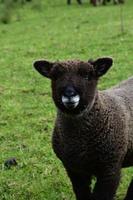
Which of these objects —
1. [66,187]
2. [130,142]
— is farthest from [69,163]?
[66,187]

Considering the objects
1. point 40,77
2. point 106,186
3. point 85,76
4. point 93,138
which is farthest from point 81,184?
point 40,77

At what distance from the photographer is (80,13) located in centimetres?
2183

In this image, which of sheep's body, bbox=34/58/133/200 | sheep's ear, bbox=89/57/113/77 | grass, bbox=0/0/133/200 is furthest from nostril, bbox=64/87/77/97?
grass, bbox=0/0/133/200

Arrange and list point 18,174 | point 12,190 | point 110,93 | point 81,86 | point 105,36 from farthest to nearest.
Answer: point 105,36, point 18,174, point 12,190, point 110,93, point 81,86

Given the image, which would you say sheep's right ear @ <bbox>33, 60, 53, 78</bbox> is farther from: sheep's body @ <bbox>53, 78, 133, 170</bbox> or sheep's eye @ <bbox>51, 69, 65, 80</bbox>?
sheep's body @ <bbox>53, 78, 133, 170</bbox>

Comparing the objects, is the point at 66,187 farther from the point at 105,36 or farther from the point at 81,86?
the point at 105,36

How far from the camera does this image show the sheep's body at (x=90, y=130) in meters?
4.58

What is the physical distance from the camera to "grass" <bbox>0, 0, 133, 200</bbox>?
247 inches

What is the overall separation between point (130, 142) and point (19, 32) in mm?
13601

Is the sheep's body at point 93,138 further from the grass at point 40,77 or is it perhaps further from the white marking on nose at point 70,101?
the grass at point 40,77

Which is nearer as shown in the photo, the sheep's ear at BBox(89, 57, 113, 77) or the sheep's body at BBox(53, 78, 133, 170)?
the sheep's ear at BBox(89, 57, 113, 77)

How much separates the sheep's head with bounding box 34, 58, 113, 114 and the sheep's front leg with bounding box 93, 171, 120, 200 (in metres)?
0.60

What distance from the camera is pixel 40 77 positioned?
11.4 m

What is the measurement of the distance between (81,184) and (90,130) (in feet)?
1.88
